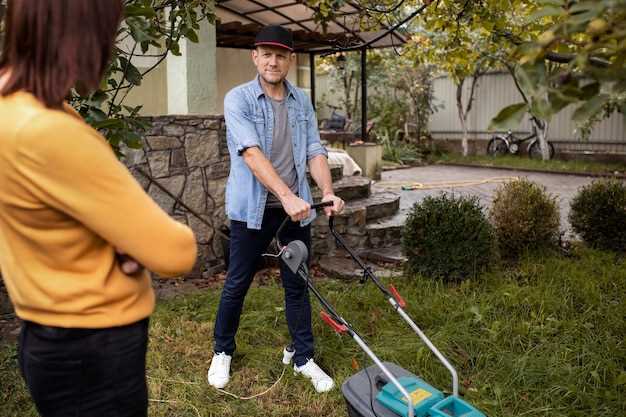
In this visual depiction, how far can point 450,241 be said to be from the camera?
4.61 metres

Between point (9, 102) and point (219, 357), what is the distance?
2.38 metres

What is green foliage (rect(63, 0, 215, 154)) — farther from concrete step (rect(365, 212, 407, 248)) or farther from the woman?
concrete step (rect(365, 212, 407, 248))

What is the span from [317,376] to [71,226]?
227 centimetres

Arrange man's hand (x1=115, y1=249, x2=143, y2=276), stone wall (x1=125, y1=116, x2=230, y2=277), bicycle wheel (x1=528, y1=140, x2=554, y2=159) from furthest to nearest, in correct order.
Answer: bicycle wheel (x1=528, y1=140, x2=554, y2=159) < stone wall (x1=125, y1=116, x2=230, y2=277) < man's hand (x1=115, y1=249, x2=143, y2=276)

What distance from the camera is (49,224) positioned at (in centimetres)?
127

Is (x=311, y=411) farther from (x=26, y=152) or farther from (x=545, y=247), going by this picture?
(x=545, y=247)

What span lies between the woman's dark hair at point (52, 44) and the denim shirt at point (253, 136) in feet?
5.55

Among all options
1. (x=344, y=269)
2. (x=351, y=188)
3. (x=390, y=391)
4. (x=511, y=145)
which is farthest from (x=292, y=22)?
(x=511, y=145)

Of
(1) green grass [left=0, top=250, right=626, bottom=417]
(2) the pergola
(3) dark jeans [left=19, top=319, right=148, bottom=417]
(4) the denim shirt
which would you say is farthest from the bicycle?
(3) dark jeans [left=19, top=319, right=148, bottom=417]

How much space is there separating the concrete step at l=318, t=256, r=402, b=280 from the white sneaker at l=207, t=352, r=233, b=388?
2008mm

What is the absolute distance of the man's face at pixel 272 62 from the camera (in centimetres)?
304

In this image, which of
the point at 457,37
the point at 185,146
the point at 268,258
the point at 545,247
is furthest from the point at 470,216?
the point at 185,146

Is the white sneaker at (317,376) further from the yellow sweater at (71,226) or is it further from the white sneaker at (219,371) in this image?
the yellow sweater at (71,226)

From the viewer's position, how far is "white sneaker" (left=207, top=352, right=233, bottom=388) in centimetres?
335
